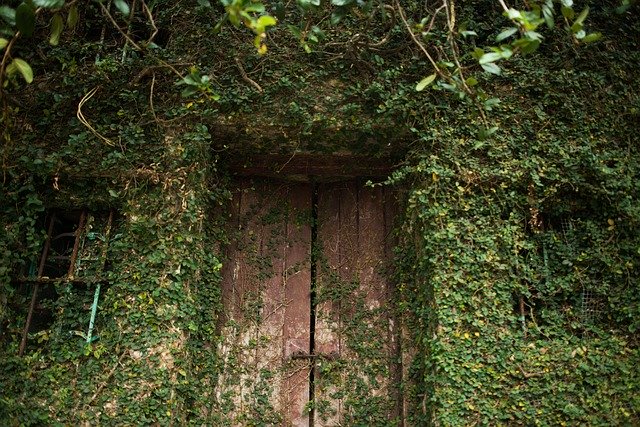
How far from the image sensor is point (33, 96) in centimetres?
406

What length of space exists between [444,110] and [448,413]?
188cm

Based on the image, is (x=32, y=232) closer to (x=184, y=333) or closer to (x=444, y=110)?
(x=184, y=333)

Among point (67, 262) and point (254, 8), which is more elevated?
point (254, 8)

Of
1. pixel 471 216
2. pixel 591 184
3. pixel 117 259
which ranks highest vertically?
pixel 591 184

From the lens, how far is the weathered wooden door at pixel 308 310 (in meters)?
4.01

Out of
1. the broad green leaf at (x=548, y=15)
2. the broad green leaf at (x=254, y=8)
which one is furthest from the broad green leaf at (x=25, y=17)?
the broad green leaf at (x=548, y=15)

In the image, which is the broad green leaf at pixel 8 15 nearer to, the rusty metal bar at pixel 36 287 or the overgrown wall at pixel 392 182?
the overgrown wall at pixel 392 182

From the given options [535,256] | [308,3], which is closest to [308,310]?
[535,256]

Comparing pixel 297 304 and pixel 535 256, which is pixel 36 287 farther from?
pixel 535 256

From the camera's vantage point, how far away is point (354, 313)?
4219 mm

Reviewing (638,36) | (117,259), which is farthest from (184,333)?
(638,36)

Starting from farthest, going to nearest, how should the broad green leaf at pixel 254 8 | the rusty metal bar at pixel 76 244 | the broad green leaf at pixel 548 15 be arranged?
the rusty metal bar at pixel 76 244, the broad green leaf at pixel 548 15, the broad green leaf at pixel 254 8

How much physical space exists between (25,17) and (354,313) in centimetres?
268

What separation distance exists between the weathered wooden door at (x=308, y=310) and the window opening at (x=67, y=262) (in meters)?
0.87
